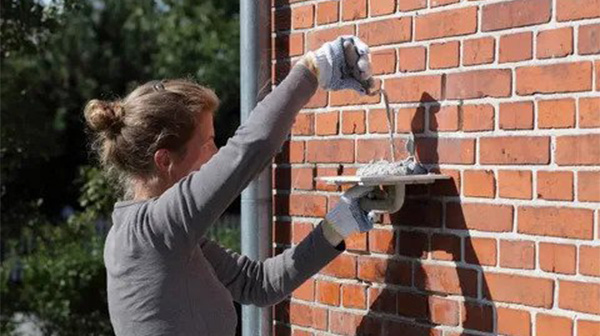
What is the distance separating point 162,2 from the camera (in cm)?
1883

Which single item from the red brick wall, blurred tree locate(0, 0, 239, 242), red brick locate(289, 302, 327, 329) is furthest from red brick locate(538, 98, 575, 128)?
blurred tree locate(0, 0, 239, 242)

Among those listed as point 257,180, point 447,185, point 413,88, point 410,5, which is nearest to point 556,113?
point 447,185

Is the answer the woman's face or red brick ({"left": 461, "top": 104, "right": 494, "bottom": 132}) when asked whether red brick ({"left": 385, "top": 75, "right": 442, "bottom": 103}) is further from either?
the woman's face

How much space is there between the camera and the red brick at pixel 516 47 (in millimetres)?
2699

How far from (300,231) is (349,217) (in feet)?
2.08

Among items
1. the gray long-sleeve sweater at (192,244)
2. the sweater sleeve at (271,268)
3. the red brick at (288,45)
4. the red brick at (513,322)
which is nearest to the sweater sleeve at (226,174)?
the gray long-sleeve sweater at (192,244)

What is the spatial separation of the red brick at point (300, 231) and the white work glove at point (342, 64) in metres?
0.78

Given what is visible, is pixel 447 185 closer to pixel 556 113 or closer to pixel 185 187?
pixel 556 113

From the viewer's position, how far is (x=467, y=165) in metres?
2.88

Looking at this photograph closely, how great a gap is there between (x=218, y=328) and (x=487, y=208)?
757 millimetres

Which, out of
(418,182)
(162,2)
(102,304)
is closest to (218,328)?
(418,182)

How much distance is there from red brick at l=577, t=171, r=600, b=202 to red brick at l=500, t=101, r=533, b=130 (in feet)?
0.67

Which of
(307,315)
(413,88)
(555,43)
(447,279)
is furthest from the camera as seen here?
(307,315)

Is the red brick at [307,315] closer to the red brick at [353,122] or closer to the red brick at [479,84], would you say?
the red brick at [353,122]
